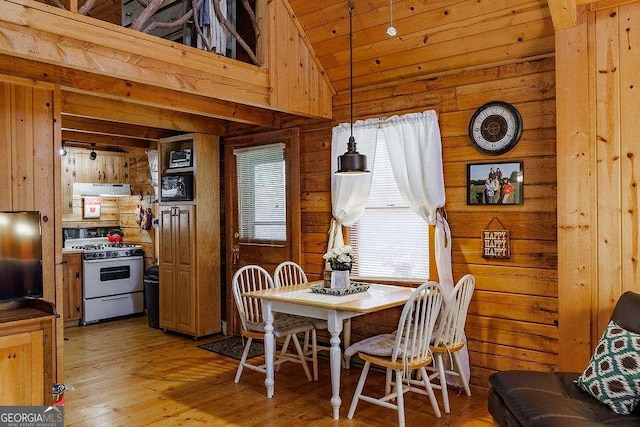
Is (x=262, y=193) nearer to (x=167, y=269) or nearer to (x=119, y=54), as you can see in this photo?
(x=167, y=269)

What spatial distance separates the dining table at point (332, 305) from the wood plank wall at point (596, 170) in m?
1.09

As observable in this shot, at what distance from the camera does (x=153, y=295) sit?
5852mm

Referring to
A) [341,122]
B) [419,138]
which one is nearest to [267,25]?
[341,122]

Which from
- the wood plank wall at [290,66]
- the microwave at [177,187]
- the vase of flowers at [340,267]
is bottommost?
the vase of flowers at [340,267]

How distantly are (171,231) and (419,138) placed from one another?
3.06 m

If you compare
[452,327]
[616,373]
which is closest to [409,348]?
[452,327]

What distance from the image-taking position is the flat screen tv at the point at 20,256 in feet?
9.62

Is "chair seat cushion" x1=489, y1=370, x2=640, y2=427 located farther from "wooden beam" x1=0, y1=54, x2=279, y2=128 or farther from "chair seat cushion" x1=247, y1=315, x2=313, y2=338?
"wooden beam" x1=0, y1=54, x2=279, y2=128

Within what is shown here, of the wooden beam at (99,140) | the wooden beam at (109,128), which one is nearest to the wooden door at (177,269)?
the wooden beam at (109,128)

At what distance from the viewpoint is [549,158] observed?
3340 millimetres

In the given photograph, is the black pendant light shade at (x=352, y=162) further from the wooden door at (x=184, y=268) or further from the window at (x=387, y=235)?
the wooden door at (x=184, y=268)

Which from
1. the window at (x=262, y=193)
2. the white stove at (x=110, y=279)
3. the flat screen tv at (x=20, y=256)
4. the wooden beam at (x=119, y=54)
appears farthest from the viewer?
the white stove at (x=110, y=279)

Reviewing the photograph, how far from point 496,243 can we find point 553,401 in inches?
57.8

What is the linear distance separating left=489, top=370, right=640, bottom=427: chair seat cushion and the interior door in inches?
101
